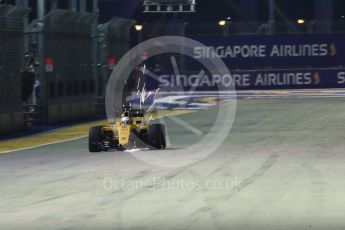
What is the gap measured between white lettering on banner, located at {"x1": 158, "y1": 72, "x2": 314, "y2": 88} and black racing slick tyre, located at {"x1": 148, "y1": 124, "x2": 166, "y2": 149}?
33.8 metres

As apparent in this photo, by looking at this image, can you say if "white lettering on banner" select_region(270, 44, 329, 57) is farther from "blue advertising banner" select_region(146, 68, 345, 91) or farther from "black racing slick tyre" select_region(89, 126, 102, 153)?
"black racing slick tyre" select_region(89, 126, 102, 153)

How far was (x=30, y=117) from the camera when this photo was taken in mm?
29766

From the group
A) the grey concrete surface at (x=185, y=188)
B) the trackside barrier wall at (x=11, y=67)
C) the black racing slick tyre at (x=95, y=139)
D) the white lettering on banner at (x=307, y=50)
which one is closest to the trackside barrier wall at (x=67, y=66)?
the trackside barrier wall at (x=11, y=67)

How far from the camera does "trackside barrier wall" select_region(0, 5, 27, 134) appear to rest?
2586 centimetres

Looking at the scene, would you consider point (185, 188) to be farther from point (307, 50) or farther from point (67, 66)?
point (307, 50)

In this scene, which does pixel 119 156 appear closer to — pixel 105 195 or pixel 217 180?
pixel 217 180

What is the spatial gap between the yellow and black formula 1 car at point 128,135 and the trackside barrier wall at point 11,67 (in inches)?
279

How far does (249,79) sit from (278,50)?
2541mm

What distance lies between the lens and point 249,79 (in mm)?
53781

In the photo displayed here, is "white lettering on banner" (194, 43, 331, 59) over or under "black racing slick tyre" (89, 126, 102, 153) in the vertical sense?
over

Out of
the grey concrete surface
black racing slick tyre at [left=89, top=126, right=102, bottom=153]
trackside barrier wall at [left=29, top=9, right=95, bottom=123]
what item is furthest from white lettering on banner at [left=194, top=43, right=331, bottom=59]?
black racing slick tyre at [left=89, top=126, right=102, bottom=153]

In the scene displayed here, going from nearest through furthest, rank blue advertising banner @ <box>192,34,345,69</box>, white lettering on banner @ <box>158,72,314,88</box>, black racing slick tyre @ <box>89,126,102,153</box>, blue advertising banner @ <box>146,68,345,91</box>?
black racing slick tyre @ <box>89,126,102,153</box> → blue advertising banner @ <box>146,68,345,91</box> → white lettering on banner @ <box>158,72,314,88</box> → blue advertising banner @ <box>192,34,345,69</box>

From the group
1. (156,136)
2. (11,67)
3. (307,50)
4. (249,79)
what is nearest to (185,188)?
(156,136)

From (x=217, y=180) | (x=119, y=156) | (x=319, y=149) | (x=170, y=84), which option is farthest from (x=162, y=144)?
(x=170, y=84)
